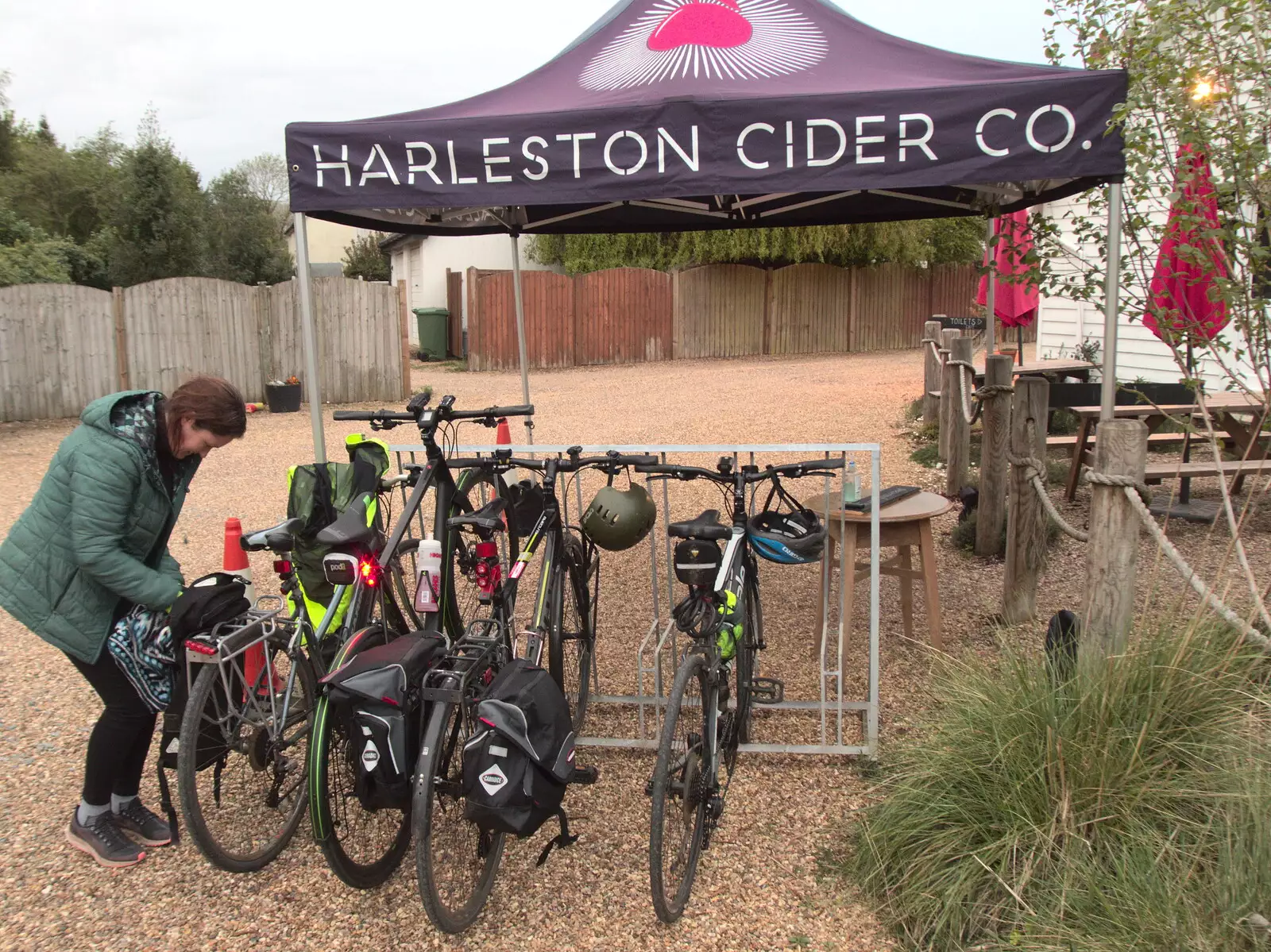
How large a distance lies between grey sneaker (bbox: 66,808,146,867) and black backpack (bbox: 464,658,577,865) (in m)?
1.39

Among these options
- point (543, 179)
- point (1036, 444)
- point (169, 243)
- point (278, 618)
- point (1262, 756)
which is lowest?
point (1262, 756)

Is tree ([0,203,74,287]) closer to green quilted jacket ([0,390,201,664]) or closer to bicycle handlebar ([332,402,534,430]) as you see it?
bicycle handlebar ([332,402,534,430])

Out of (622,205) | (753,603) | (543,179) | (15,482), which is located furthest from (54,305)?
(753,603)

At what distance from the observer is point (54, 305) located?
44.0 feet

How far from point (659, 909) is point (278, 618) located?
5.02ft

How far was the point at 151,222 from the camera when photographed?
24141mm

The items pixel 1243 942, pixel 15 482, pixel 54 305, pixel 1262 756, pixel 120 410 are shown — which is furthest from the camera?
pixel 54 305

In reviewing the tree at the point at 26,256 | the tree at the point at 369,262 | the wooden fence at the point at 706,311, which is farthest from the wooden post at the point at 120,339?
the tree at the point at 369,262

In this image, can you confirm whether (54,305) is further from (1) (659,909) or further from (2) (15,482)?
(1) (659,909)

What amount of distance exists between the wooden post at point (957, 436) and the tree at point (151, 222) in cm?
2160

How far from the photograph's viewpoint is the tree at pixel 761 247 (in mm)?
22625

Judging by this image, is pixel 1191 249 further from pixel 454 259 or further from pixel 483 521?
pixel 454 259

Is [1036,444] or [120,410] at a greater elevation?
[120,410]

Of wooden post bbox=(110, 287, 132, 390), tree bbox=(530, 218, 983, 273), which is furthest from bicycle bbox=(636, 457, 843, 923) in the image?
tree bbox=(530, 218, 983, 273)
